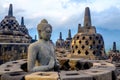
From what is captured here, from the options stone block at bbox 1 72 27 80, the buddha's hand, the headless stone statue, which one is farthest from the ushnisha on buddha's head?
stone block at bbox 1 72 27 80

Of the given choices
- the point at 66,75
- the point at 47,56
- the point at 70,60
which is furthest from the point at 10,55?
the point at 66,75

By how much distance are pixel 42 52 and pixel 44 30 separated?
56 cm

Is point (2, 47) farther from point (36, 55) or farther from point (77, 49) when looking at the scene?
point (36, 55)

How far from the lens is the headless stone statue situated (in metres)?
5.60

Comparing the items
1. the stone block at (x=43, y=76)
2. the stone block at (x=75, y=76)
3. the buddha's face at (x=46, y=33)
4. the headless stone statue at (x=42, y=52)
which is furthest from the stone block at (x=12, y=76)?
the buddha's face at (x=46, y=33)

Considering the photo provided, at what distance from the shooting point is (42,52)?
5832 millimetres

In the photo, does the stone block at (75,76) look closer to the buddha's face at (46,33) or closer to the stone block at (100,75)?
the stone block at (100,75)

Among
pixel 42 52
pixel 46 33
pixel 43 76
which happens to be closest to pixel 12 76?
pixel 43 76

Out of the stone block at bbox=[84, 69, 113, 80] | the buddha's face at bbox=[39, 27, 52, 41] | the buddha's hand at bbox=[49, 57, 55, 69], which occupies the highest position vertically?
the buddha's face at bbox=[39, 27, 52, 41]

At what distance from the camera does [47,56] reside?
5.84 metres

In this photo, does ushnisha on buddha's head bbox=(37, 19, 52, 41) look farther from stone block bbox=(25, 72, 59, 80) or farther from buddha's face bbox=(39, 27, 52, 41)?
stone block bbox=(25, 72, 59, 80)

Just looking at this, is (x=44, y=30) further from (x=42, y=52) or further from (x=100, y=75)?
(x=100, y=75)

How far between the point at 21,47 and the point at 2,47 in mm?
2076

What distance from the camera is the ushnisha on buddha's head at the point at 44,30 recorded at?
589cm
